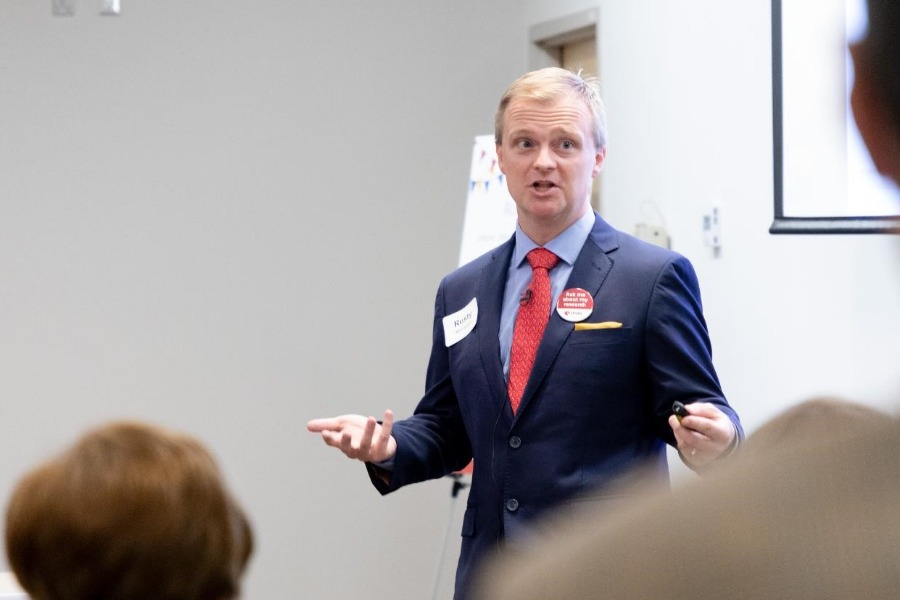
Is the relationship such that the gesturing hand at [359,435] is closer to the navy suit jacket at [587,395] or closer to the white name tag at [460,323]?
the navy suit jacket at [587,395]

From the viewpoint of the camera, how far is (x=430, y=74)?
19.6 feet

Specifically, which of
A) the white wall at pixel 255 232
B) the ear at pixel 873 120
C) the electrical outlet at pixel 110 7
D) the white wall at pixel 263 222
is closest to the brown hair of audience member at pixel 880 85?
the ear at pixel 873 120

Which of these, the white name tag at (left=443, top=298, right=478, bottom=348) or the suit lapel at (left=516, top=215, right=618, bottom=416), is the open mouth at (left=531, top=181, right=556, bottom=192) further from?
the white name tag at (left=443, top=298, right=478, bottom=348)

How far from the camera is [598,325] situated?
8.10 ft

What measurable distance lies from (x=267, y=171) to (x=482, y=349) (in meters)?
3.37

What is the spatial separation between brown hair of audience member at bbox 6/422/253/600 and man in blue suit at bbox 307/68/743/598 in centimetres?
115

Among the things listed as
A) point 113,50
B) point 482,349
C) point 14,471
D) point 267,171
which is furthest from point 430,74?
point 482,349

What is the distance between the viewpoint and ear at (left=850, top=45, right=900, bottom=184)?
0.45 metres

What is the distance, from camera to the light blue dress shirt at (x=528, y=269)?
2.57m

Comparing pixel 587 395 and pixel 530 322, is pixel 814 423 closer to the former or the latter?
pixel 587 395

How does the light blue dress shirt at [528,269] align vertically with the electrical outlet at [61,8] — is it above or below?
below

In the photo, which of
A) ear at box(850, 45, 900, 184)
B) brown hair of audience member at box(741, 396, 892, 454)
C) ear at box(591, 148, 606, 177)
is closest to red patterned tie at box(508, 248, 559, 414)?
ear at box(591, 148, 606, 177)

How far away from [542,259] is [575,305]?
147 mm

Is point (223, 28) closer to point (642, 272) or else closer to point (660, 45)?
point (660, 45)
